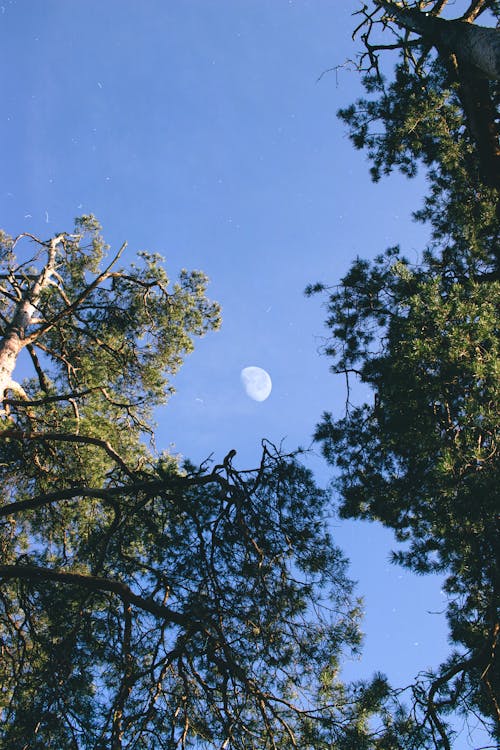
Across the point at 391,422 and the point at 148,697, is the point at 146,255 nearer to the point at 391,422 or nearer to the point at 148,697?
the point at 391,422

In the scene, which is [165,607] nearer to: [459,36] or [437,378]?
[437,378]

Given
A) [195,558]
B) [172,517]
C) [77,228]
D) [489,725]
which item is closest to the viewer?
[489,725]

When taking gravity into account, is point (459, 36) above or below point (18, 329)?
below

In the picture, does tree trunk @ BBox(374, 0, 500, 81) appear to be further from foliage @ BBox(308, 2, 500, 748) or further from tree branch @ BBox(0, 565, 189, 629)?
tree branch @ BBox(0, 565, 189, 629)

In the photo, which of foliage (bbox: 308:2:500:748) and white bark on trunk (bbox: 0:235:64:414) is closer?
foliage (bbox: 308:2:500:748)

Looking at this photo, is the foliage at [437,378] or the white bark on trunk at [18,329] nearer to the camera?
the foliage at [437,378]

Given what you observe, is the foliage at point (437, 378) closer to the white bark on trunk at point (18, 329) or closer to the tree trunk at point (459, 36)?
the tree trunk at point (459, 36)

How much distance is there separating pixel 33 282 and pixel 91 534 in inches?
211

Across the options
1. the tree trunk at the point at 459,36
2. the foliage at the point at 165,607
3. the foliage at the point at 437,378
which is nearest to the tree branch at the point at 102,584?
the foliage at the point at 165,607

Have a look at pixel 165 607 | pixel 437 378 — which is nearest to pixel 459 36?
pixel 437 378

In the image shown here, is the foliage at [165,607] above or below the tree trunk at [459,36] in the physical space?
below

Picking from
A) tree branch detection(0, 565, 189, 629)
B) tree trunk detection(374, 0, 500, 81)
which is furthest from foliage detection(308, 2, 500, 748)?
tree branch detection(0, 565, 189, 629)

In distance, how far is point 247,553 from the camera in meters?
4.55

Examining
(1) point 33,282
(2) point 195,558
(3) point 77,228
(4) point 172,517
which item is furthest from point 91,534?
(3) point 77,228
